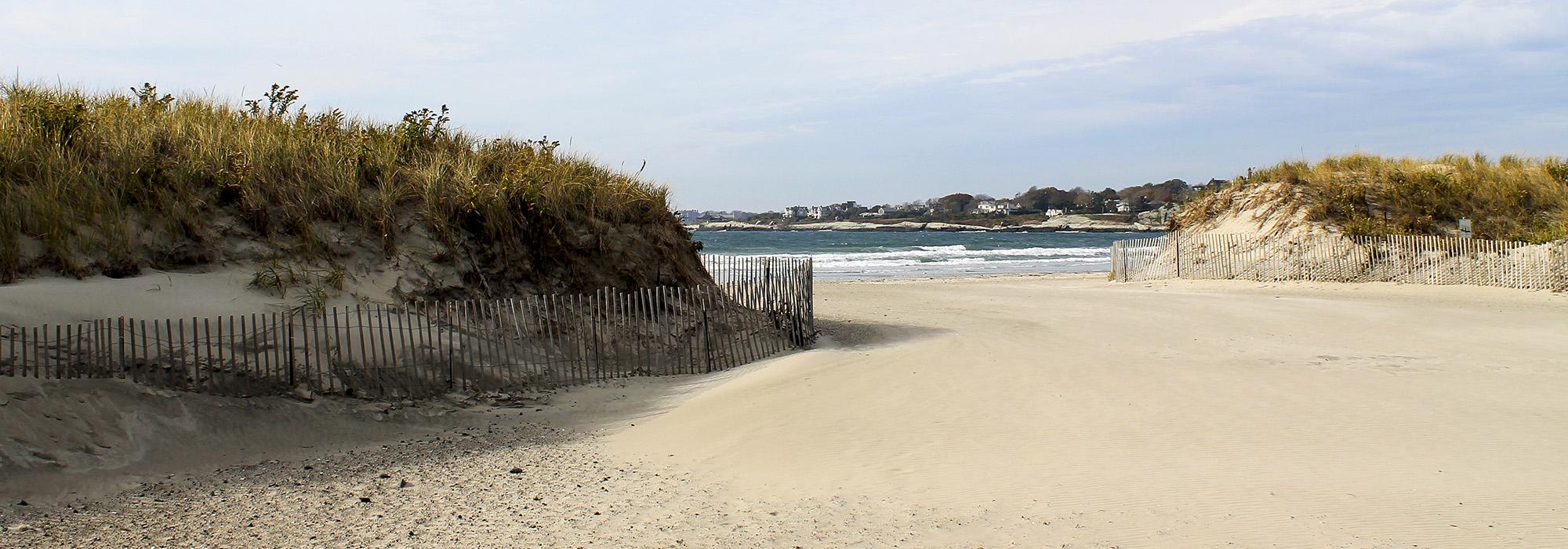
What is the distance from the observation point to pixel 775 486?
6672 mm

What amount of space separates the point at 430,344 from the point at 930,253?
54.6 m

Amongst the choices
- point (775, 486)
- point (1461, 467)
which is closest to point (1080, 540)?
point (775, 486)

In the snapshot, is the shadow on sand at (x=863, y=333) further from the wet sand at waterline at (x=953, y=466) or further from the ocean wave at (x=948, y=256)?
the ocean wave at (x=948, y=256)

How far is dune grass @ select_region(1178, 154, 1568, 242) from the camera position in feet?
87.4

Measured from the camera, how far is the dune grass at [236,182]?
953 cm

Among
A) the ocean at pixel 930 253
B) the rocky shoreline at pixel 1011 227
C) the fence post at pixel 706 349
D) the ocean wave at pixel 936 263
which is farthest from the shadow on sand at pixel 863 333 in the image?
the rocky shoreline at pixel 1011 227

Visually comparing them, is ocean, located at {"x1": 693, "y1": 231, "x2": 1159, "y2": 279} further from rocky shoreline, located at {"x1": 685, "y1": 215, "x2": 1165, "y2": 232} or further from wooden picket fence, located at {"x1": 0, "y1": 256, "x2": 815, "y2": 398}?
wooden picket fence, located at {"x1": 0, "y1": 256, "x2": 815, "y2": 398}

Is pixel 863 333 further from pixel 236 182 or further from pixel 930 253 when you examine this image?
pixel 930 253

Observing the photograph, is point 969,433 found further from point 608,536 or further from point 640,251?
point 640,251

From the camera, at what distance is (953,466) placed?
23.1 ft

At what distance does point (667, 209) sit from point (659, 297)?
243cm

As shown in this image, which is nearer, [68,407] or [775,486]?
[775,486]

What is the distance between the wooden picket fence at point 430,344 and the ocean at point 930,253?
27312mm

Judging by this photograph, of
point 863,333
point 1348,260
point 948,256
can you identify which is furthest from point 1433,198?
point 948,256
